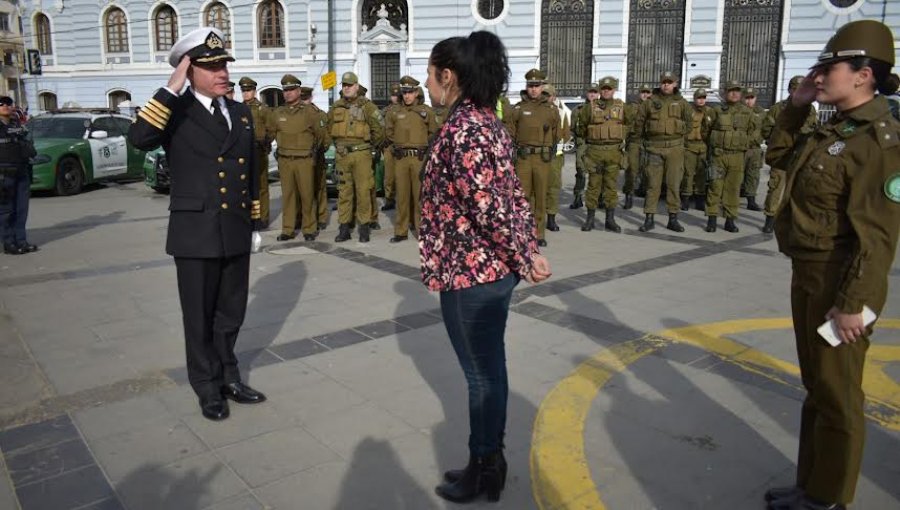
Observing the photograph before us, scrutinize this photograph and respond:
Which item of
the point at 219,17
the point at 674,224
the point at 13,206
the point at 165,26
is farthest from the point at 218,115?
the point at 165,26

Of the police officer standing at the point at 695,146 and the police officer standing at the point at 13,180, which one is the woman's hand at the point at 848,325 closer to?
the police officer standing at the point at 695,146

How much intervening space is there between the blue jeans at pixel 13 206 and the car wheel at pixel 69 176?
5.62 meters

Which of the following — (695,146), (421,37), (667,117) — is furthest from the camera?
(421,37)

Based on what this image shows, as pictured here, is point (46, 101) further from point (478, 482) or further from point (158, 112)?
point (478, 482)

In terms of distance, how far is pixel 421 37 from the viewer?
89.5 feet

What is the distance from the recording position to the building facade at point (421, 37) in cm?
2414

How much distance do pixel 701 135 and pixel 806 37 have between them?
51.8ft

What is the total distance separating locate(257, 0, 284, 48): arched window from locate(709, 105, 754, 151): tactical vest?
2280 centimetres

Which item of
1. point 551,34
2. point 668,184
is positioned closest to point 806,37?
point 551,34

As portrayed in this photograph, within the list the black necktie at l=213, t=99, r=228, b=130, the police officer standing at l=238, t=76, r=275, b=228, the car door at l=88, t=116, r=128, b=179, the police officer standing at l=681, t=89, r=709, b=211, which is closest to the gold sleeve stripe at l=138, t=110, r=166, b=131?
the black necktie at l=213, t=99, r=228, b=130

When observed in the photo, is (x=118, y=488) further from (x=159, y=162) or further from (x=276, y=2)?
(x=276, y=2)

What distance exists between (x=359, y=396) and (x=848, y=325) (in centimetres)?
258

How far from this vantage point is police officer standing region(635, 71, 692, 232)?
31.7 feet

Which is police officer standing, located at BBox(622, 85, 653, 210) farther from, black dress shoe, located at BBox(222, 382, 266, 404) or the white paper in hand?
the white paper in hand
